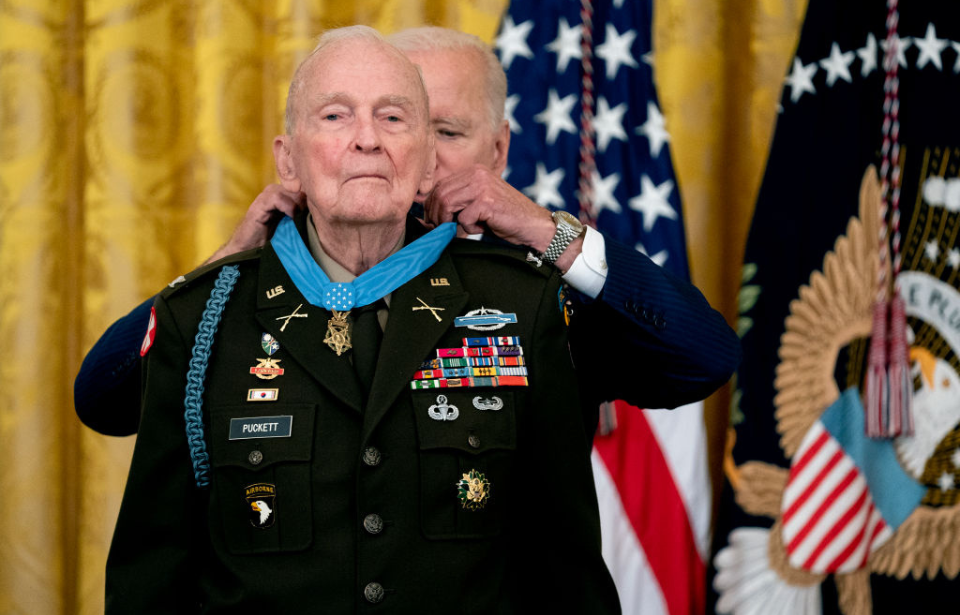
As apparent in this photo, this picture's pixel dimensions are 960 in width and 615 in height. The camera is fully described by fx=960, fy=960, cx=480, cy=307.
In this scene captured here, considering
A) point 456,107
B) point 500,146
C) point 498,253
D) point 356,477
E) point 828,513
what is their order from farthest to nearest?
1. point 828,513
2. point 500,146
3. point 456,107
4. point 498,253
5. point 356,477

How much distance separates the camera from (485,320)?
1271 mm

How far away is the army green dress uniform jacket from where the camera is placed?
1.14 metres

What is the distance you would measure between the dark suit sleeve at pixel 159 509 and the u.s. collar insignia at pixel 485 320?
35 cm

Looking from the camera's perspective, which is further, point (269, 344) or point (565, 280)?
point (565, 280)

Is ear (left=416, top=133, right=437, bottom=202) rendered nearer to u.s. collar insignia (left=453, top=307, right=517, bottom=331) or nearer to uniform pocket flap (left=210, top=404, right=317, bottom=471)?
u.s. collar insignia (left=453, top=307, right=517, bottom=331)

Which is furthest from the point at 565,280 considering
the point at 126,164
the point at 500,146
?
the point at 126,164

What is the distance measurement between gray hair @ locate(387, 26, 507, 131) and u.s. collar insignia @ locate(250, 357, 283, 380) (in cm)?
70

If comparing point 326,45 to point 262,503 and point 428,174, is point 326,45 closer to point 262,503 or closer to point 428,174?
point 428,174

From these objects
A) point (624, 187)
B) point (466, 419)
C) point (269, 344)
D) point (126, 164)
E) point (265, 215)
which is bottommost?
point (466, 419)

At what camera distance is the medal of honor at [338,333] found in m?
1.22

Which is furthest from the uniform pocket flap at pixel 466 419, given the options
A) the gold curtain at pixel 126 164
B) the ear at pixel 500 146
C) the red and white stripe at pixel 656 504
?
the gold curtain at pixel 126 164

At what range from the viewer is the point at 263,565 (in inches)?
44.9

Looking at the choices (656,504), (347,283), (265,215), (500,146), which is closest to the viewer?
(347,283)

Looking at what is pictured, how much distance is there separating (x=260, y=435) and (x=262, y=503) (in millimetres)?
81
